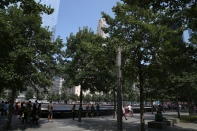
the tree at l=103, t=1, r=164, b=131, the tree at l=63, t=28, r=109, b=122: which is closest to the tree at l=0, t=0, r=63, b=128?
the tree at l=63, t=28, r=109, b=122

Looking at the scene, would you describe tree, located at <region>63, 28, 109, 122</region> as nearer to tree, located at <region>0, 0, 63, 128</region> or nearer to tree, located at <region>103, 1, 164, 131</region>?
tree, located at <region>0, 0, 63, 128</region>

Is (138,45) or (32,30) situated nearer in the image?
(138,45)

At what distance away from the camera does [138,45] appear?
10.9 meters

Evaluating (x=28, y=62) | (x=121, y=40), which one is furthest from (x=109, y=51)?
(x=28, y=62)

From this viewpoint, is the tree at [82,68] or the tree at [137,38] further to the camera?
the tree at [82,68]

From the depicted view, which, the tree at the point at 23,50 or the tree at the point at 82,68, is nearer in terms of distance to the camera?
the tree at the point at 23,50

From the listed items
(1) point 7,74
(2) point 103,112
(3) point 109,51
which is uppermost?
(3) point 109,51

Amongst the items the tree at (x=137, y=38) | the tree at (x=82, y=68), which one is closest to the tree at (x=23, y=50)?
the tree at (x=82, y=68)

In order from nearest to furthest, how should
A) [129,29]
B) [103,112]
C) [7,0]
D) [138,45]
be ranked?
[7,0] → [138,45] → [129,29] → [103,112]

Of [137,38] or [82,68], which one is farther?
[82,68]

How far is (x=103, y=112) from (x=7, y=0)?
2135 centimetres

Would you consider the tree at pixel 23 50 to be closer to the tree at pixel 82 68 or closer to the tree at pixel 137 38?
the tree at pixel 82 68

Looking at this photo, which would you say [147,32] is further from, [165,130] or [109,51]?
[165,130]

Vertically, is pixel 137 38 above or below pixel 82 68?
above
